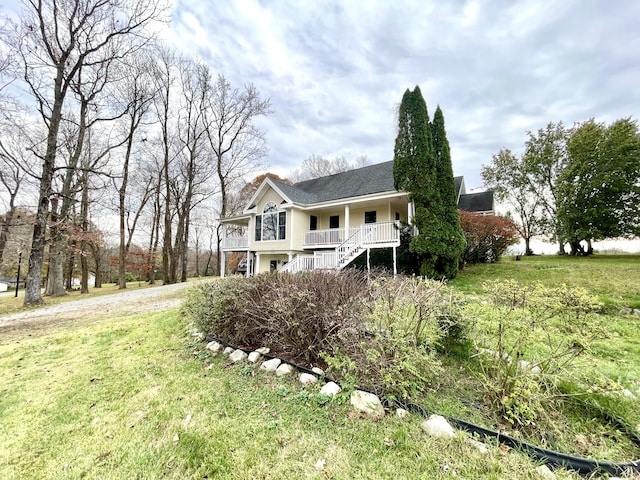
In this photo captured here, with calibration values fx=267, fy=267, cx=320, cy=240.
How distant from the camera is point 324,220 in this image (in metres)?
16.0

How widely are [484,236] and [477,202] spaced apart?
1008 centimetres

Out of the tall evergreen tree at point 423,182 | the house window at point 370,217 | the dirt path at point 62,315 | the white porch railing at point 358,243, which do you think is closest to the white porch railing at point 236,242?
the white porch railing at point 358,243

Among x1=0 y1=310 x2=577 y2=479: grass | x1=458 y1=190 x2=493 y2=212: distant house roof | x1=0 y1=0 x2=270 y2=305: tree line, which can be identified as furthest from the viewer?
x1=458 y1=190 x2=493 y2=212: distant house roof

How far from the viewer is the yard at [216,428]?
2080 mm

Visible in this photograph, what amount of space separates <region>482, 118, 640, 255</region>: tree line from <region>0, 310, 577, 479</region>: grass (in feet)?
61.6

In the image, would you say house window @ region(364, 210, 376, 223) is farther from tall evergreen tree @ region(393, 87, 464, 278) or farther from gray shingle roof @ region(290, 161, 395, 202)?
tall evergreen tree @ region(393, 87, 464, 278)

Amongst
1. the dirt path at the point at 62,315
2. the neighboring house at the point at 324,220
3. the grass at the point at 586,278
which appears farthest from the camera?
the neighboring house at the point at 324,220

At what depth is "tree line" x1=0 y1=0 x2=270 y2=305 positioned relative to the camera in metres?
11.5

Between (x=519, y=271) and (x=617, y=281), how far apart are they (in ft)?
9.42

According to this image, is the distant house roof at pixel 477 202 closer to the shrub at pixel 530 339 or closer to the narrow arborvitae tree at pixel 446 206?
the narrow arborvitae tree at pixel 446 206

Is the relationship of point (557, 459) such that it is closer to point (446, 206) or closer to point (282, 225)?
point (446, 206)

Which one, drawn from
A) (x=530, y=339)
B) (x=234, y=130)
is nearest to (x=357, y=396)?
(x=530, y=339)

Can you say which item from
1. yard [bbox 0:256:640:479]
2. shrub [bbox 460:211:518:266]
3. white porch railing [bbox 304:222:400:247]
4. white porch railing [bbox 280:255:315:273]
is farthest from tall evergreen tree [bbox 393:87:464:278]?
yard [bbox 0:256:640:479]

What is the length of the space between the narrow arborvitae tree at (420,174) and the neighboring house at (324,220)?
2.56ft
